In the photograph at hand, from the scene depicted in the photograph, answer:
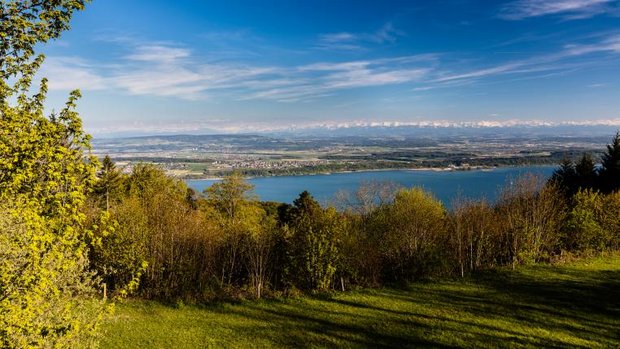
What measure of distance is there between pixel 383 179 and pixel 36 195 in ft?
362

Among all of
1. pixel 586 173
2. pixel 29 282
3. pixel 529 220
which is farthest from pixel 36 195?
pixel 586 173

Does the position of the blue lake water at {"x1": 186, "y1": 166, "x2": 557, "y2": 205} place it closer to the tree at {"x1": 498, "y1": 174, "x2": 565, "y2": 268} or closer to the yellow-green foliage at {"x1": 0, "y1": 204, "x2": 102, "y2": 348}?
the tree at {"x1": 498, "y1": 174, "x2": 565, "y2": 268}

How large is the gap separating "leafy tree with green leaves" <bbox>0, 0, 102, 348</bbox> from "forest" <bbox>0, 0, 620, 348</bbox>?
29 millimetres

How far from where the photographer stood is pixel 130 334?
47.8ft

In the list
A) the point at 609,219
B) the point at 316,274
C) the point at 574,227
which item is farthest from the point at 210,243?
the point at 609,219

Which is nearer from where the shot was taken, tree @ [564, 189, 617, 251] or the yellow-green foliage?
the yellow-green foliage

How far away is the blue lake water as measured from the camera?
304 ft

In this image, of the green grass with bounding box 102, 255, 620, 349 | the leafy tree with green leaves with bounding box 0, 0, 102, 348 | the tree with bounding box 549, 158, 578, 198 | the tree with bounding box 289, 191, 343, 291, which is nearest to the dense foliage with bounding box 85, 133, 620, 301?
the tree with bounding box 289, 191, 343, 291

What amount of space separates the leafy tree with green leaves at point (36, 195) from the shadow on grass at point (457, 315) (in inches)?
333

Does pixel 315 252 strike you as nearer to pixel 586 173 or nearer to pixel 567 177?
pixel 586 173

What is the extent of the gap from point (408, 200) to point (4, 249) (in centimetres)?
2866

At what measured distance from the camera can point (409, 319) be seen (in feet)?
52.3

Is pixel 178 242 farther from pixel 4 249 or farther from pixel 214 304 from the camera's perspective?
pixel 4 249

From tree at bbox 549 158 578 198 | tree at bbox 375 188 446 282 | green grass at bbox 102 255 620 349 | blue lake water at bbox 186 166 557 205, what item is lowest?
blue lake water at bbox 186 166 557 205
